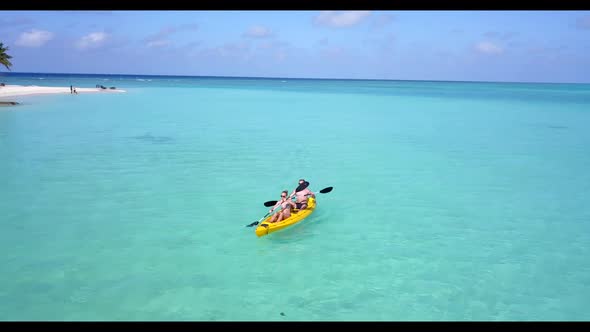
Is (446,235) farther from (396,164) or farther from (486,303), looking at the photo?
(396,164)

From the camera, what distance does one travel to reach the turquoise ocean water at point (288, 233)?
8531 mm

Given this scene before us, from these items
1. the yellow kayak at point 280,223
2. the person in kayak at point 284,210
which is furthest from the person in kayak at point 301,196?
the person in kayak at point 284,210

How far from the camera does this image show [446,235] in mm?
11945

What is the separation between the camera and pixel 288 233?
11750 millimetres

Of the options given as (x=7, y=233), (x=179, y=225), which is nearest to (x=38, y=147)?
(x=7, y=233)

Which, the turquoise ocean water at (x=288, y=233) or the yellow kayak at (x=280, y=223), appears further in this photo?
the yellow kayak at (x=280, y=223)

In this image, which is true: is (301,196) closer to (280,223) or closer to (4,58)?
(280,223)

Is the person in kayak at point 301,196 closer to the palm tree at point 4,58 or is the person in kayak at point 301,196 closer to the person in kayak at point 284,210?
the person in kayak at point 284,210

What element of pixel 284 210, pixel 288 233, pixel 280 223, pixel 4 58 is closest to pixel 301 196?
pixel 284 210

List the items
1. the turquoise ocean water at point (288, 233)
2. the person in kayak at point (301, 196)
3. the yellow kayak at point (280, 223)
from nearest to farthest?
1. the turquoise ocean water at point (288, 233)
2. the yellow kayak at point (280, 223)
3. the person in kayak at point (301, 196)

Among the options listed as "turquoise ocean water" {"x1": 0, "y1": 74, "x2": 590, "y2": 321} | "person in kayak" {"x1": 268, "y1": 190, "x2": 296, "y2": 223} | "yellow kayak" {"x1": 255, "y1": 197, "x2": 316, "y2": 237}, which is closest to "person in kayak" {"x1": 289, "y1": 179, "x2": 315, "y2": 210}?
"yellow kayak" {"x1": 255, "y1": 197, "x2": 316, "y2": 237}

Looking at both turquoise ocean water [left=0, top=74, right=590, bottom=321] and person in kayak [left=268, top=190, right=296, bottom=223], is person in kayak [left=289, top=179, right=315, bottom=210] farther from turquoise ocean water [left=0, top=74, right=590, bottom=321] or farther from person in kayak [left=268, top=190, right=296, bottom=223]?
turquoise ocean water [left=0, top=74, right=590, bottom=321]

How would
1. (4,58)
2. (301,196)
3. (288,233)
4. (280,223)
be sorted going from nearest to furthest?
(280,223), (288,233), (301,196), (4,58)

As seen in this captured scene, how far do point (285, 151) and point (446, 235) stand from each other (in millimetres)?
12589
